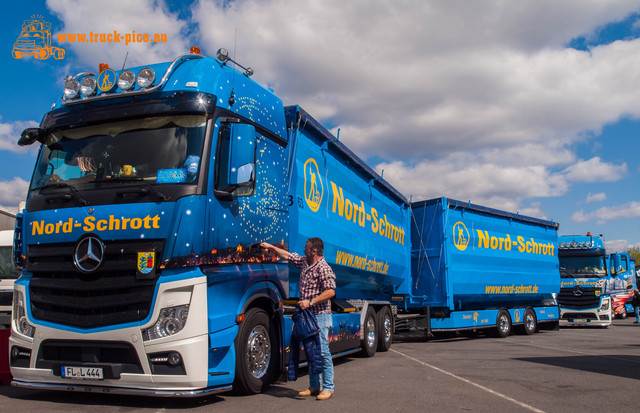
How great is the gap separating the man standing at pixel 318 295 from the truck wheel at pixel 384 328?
504 centimetres

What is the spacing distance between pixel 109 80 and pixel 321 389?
4.17m

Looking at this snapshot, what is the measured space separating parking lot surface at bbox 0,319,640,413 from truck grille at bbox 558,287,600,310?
1220cm

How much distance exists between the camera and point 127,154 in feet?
18.6

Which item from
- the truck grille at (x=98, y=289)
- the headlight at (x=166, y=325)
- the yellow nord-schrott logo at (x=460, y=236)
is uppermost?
Result: the yellow nord-schrott logo at (x=460, y=236)

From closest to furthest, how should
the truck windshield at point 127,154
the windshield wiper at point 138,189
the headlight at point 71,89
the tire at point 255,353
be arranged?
the windshield wiper at point 138,189, the truck windshield at point 127,154, the tire at point 255,353, the headlight at point 71,89

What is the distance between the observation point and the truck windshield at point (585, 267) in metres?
21.3

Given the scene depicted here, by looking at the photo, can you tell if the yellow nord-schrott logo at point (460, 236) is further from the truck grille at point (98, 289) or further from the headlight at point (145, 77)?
the truck grille at point (98, 289)

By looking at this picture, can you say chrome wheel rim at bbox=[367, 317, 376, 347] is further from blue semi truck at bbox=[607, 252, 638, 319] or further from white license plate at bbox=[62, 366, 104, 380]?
blue semi truck at bbox=[607, 252, 638, 319]

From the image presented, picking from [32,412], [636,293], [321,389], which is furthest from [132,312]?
[636,293]

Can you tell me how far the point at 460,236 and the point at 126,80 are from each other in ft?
35.7

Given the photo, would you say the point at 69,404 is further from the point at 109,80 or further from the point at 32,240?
the point at 109,80

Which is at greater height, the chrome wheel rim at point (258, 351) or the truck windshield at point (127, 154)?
the truck windshield at point (127, 154)

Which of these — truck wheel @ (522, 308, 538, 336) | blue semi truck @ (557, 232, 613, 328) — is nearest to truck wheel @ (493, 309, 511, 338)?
truck wheel @ (522, 308, 538, 336)

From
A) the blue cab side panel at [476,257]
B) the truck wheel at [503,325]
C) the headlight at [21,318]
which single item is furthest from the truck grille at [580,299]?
the headlight at [21,318]
